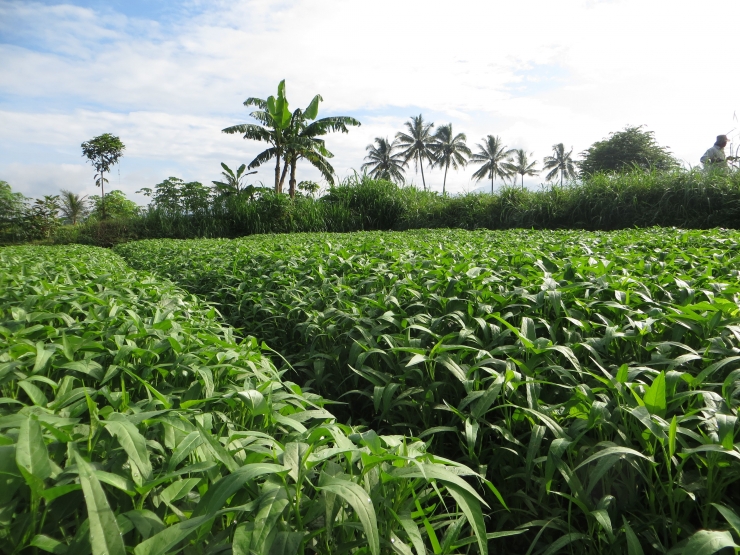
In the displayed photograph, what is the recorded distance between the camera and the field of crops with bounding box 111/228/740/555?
117 centimetres

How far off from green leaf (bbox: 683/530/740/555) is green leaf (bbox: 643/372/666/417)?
0.39 metres

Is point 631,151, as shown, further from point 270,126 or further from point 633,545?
point 633,545

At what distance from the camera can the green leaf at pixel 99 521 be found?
0.73 m

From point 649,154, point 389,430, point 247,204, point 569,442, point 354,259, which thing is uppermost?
point 649,154

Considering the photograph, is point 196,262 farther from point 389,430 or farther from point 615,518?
point 615,518

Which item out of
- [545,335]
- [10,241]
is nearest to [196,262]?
[545,335]

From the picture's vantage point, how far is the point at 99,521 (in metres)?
0.75

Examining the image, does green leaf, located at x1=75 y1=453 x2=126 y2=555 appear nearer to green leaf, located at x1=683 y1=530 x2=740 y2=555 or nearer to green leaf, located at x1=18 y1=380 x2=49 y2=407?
green leaf, located at x1=18 y1=380 x2=49 y2=407

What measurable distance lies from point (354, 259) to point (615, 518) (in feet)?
10.1

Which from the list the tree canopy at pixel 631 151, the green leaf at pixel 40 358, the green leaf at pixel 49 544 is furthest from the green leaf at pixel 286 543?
the tree canopy at pixel 631 151

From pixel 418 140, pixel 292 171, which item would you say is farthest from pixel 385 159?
pixel 292 171

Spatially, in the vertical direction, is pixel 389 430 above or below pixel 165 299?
below

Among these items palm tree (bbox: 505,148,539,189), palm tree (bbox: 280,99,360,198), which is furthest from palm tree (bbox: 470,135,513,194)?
palm tree (bbox: 280,99,360,198)

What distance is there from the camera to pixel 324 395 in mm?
2420
